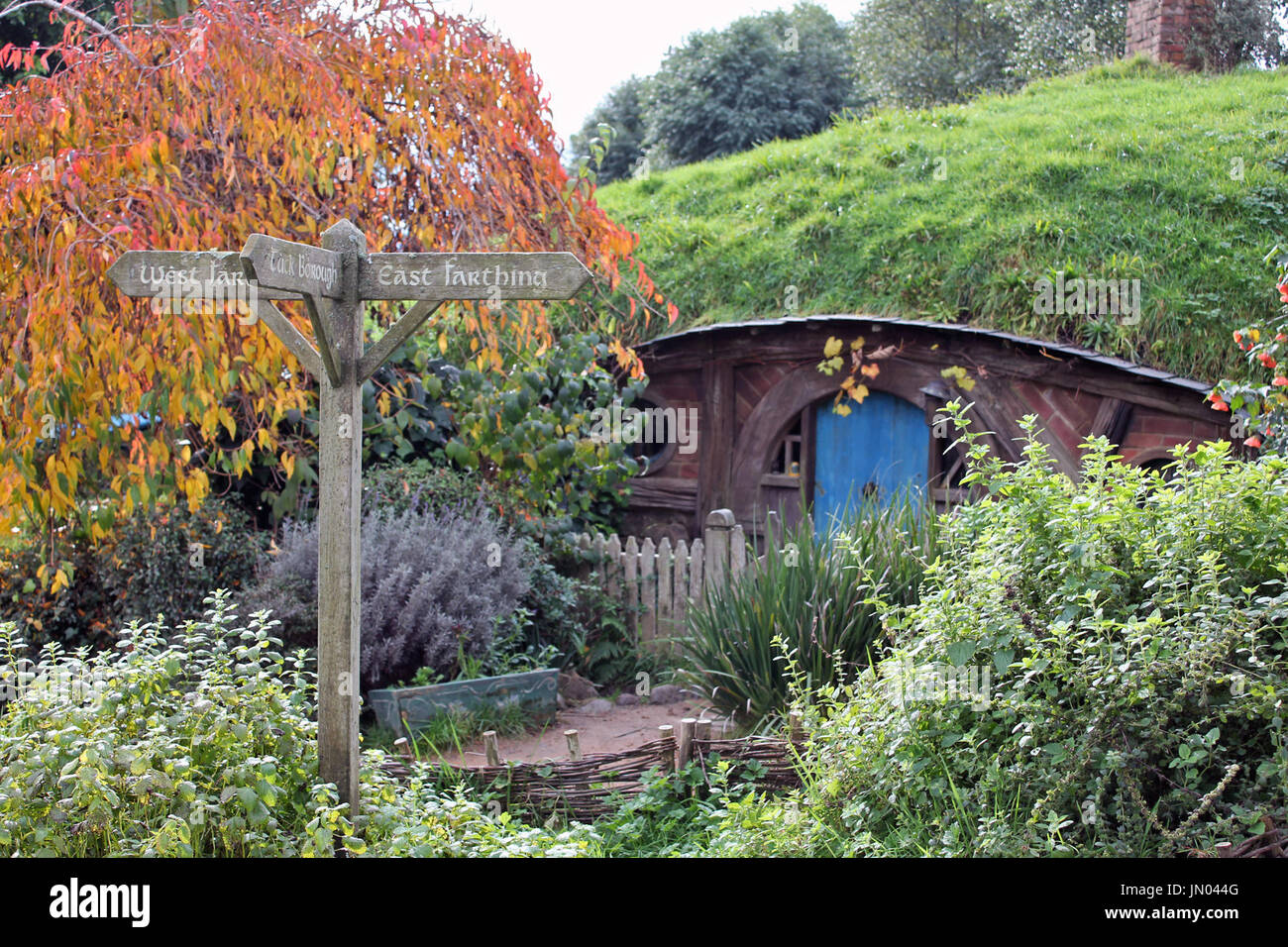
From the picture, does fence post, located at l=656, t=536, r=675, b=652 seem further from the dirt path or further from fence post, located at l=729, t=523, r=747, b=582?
the dirt path

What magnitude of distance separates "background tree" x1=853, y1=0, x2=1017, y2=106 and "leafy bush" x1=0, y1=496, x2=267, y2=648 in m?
24.0

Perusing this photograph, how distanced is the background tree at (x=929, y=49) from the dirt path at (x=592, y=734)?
77.0ft

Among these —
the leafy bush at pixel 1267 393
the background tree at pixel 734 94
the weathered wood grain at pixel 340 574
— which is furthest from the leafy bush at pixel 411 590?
the background tree at pixel 734 94

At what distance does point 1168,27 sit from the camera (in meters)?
14.2

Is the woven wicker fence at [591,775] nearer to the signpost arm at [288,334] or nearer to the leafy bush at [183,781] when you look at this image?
the leafy bush at [183,781]

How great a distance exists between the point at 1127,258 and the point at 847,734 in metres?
5.86

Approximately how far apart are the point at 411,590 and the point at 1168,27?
12.8m

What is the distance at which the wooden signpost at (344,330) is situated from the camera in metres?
3.62

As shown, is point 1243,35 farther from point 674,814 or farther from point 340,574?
point 340,574

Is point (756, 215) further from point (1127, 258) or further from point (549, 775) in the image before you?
point (549, 775)

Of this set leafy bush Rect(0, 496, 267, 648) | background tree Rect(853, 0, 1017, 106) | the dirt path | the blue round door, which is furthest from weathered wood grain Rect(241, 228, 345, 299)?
background tree Rect(853, 0, 1017, 106)

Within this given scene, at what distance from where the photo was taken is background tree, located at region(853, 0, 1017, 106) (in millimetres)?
27547

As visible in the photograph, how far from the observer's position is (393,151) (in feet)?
21.4

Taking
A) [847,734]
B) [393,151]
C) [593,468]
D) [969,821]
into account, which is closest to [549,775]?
[847,734]
